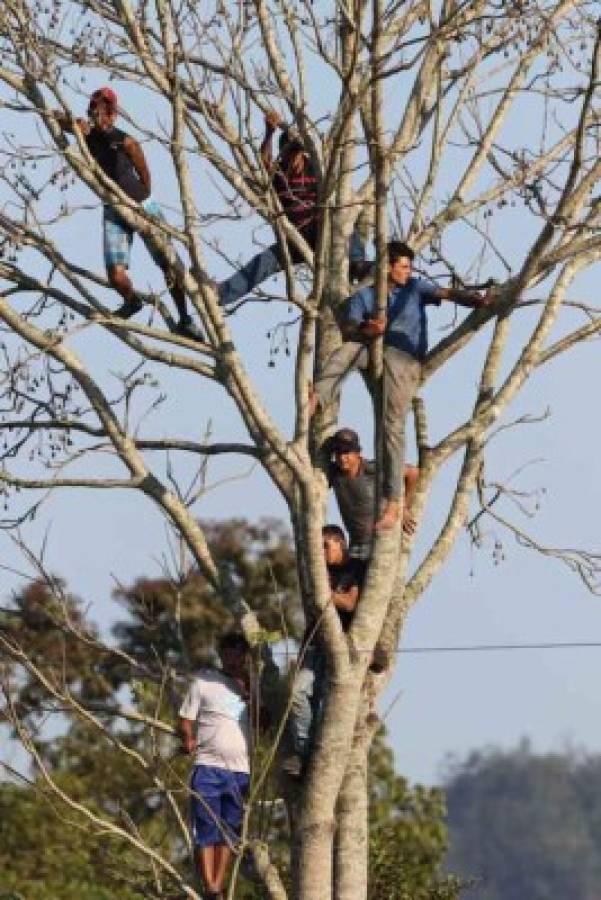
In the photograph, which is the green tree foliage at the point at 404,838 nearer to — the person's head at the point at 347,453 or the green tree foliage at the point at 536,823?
the person's head at the point at 347,453

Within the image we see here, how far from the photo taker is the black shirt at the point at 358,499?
16.3 meters

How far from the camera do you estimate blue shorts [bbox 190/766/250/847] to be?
1586 centimetres

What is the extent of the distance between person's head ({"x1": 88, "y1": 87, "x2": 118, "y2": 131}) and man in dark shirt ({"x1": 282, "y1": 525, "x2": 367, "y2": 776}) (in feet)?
8.00

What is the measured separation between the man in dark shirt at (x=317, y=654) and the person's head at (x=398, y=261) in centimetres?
141

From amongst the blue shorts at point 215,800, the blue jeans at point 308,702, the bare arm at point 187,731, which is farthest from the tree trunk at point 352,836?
the bare arm at point 187,731

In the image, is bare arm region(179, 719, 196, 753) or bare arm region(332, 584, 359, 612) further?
bare arm region(332, 584, 359, 612)

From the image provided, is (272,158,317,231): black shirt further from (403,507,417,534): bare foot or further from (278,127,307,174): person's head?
(403,507,417,534): bare foot

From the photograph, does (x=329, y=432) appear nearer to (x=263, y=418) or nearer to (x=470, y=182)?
(x=263, y=418)

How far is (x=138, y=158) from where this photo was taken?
16.5 metres

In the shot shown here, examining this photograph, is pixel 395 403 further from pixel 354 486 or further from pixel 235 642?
pixel 235 642

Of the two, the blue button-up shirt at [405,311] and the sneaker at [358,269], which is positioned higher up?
the sneaker at [358,269]

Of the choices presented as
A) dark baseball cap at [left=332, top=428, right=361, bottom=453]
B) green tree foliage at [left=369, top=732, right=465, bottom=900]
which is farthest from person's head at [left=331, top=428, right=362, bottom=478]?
green tree foliage at [left=369, top=732, right=465, bottom=900]

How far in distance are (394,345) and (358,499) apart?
0.87m

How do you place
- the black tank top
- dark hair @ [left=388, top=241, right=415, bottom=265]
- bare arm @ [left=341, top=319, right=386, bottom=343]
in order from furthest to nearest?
the black tank top → dark hair @ [left=388, top=241, right=415, bottom=265] → bare arm @ [left=341, top=319, right=386, bottom=343]
